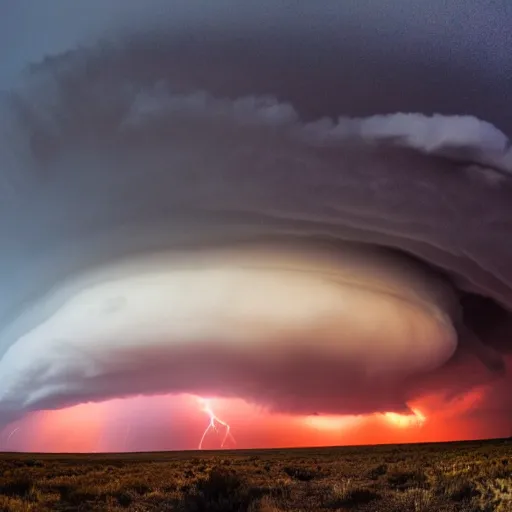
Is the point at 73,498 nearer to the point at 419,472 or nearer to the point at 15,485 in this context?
the point at 15,485

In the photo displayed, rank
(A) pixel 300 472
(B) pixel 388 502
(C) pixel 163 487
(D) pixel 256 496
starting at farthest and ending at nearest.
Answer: (A) pixel 300 472 < (C) pixel 163 487 < (D) pixel 256 496 < (B) pixel 388 502

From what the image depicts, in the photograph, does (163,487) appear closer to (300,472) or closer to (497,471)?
(300,472)

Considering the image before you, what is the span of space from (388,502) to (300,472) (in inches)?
433

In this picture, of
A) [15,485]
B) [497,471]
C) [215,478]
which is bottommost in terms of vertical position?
[15,485]

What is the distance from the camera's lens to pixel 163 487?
71.6 feet

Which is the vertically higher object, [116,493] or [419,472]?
[419,472]

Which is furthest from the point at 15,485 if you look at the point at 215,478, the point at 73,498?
the point at 215,478

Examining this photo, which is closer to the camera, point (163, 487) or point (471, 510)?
point (471, 510)

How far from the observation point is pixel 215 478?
64.3ft

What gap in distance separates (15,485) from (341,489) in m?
13.5

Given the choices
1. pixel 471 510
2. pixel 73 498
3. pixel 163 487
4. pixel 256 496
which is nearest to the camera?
pixel 471 510

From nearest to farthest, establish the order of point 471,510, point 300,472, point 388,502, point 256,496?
point 471,510 → point 388,502 → point 256,496 → point 300,472

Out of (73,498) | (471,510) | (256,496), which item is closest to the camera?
(471,510)

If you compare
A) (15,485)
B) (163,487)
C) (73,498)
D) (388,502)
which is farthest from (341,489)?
(15,485)
